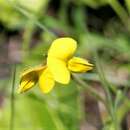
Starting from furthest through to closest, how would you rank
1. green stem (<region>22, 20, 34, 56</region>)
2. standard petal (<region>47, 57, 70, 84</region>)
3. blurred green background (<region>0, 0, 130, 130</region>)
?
1. green stem (<region>22, 20, 34, 56</region>)
2. blurred green background (<region>0, 0, 130, 130</region>)
3. standard petal (<region>47, 57, 70, 84</region>)

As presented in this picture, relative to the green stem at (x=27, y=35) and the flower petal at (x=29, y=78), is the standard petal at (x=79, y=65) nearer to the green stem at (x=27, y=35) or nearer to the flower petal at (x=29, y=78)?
the flower petal at (x=29, y=78)

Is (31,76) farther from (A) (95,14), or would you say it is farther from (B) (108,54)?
(A) (95,14)

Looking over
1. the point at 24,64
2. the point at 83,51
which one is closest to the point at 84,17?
the point at 83,51

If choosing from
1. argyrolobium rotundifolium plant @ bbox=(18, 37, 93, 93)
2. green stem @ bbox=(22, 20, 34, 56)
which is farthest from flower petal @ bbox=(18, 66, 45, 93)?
green stem @ bbox=(22, 20, 34, 56)

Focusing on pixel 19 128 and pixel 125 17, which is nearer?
pixel 19 128

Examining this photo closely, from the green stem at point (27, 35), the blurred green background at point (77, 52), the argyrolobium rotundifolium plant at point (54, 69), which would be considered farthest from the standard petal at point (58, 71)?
the green stem at point (27, 35)

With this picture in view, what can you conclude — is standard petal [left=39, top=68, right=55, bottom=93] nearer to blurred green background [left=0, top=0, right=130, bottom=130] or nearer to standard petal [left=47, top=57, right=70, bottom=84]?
standard petal [left=47, top=57, right=70, bottom=84]
